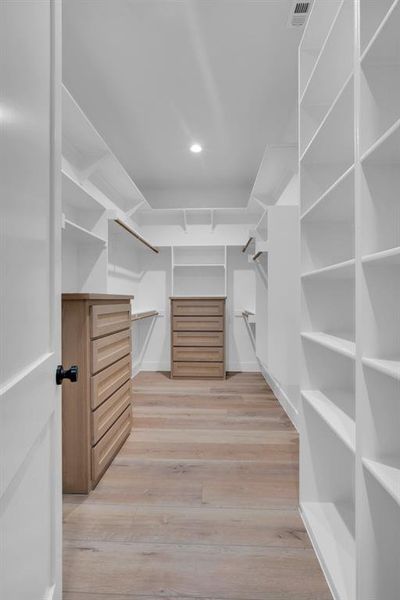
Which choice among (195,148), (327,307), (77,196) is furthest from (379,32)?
(195,148)

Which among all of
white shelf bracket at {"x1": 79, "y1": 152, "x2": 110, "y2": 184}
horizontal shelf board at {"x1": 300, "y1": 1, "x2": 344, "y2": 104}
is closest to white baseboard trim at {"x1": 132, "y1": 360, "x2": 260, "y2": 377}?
white shelf bracket at {"x1": 79, "y1": 152, "x2": 110, "y2": 184}

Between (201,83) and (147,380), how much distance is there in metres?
3.18

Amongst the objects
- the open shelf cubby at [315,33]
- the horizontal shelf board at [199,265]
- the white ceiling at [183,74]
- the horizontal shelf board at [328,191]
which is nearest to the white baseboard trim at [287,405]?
the horizontal shelf board at [328,191]

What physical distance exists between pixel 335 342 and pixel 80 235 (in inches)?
82.3

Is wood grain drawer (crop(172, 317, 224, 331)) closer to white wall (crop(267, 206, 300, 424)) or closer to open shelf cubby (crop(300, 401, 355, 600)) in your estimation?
white wall (crop(267, 206, 300, 424))

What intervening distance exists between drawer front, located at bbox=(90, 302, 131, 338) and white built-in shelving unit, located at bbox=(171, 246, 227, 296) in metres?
2.26

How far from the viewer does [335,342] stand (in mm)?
1330

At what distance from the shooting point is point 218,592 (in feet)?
3.95

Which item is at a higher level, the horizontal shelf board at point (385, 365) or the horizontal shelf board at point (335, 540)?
the horizontal shelf board at point (385, 365)

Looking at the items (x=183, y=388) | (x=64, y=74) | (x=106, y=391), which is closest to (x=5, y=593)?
(x=106, y=391)

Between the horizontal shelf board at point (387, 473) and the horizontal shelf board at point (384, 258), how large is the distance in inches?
21.1

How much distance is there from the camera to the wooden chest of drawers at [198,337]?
4.25 m

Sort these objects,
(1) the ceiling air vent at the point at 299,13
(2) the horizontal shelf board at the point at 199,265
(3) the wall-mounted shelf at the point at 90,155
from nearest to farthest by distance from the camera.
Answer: (1) the ceiling air vent at the point at 299,13
(3) the wall-mounted shelf at the point at 90,155
(2) the horizontal shelf board at the point at 199,265

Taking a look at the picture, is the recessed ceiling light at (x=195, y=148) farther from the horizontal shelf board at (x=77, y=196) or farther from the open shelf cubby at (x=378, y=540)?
the open shelf cubby at (x=378, y=540)
